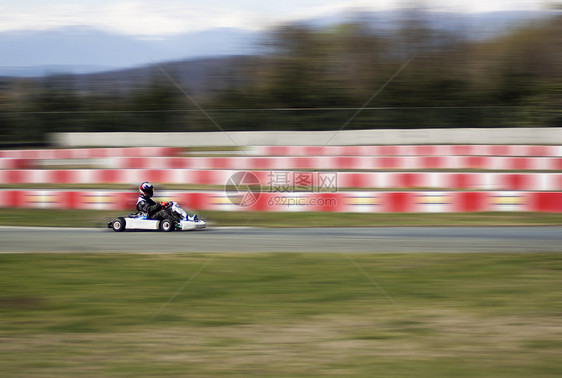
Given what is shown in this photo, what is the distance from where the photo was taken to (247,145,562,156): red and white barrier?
22.7m

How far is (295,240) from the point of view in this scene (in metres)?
9.46

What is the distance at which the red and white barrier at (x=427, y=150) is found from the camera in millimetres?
22672

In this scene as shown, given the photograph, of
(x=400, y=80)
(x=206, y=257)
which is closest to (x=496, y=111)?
(x=400, y=80)

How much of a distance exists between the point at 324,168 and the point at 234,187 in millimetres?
5011

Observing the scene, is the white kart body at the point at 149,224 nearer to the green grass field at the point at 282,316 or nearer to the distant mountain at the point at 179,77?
the green grass field at the point at 282,316

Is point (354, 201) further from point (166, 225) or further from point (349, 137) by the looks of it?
point (349, 137)

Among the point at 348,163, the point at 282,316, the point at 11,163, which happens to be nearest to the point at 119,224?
the point at 282,316

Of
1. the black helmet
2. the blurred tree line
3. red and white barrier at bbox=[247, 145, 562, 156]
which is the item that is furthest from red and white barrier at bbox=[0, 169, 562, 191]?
the blurred tree line

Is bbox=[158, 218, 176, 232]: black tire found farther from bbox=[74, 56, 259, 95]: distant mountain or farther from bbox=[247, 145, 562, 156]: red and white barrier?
bbox=[74, 56, 259, 95]: distant mountain

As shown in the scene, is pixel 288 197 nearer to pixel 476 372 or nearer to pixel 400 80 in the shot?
pixel 476 372

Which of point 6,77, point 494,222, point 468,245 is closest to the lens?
point 468,245

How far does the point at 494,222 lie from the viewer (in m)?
11.4

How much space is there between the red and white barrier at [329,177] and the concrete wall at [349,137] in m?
11.1

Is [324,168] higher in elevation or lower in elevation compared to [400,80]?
lower
